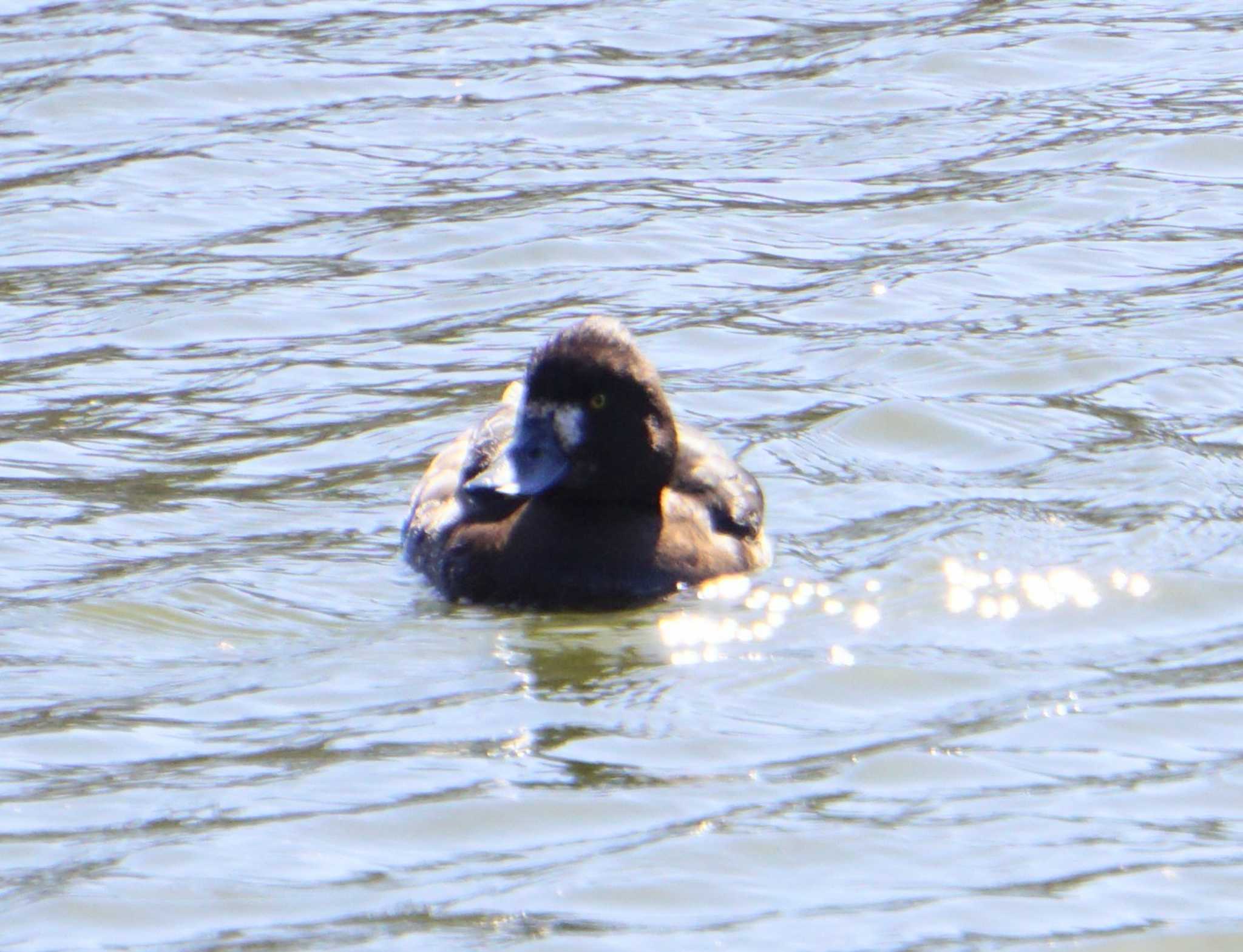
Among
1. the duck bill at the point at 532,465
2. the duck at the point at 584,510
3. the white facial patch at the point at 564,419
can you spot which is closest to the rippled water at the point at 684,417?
the duck at the point at 584,510

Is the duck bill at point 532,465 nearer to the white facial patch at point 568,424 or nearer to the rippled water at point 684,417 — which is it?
the white facial patch at point 568,424

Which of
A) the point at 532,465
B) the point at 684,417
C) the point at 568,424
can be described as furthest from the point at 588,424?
the point at 684,417

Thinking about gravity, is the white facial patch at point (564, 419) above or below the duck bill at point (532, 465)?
above

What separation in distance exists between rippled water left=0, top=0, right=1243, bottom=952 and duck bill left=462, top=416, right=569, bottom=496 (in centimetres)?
44

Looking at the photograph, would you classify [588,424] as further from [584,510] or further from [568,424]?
[584,510]

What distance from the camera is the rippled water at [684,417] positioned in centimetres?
576

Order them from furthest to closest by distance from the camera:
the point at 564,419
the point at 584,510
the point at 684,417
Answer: the point at 684,417 → the point at 584,510 → the point at 564,419

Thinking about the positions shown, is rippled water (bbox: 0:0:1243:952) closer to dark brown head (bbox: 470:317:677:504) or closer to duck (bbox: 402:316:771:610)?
duck (bbox: 402:316:771:610)

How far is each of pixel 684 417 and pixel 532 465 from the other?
1920 mm

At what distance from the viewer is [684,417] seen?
987 centimetres

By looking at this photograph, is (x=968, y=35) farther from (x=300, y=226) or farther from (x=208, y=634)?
(x=208, y=634)

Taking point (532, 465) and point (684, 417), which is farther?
point (684, 417)

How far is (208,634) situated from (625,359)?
1543 millimetres

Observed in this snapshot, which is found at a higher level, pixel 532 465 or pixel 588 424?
pixel 588 424
